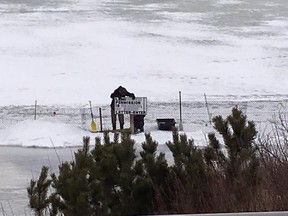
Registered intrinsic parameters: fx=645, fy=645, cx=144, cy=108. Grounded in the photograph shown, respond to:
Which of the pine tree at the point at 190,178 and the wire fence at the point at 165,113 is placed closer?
the pine tree at the point at 190,178

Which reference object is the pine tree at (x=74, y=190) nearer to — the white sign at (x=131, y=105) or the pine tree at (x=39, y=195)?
the pine tree at (x=39, y=195)

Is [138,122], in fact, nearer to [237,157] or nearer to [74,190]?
[237,157]

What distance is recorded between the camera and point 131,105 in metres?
12.2

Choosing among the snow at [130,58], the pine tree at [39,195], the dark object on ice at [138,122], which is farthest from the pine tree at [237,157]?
the dark object on ice at [138,122]

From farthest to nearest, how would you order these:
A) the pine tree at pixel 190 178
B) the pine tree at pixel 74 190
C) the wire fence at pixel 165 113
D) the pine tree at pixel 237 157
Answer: the wire fence at pixel 165 113 → the pine tree at pixel 190 178 → the pine tree at pixel 237 157 → the pine tree at pixel 74 190

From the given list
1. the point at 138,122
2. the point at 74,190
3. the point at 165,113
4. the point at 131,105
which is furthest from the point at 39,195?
the point at 165,113

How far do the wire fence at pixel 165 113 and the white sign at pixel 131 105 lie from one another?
4.90 feet

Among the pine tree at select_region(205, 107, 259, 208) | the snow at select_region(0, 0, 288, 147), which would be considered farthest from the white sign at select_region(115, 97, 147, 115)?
the pine tree at select_region(205, 107, 259, 208)

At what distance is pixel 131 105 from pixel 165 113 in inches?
150

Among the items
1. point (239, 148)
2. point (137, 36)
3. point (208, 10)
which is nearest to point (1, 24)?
point (137, 36)

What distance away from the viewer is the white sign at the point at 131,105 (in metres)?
12.1

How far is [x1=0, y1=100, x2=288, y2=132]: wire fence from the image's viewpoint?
1451 cm

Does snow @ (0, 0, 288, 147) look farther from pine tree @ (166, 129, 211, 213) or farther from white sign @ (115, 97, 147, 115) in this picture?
pine tree @ (166, 129, 211, 213)

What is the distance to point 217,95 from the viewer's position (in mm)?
18688
